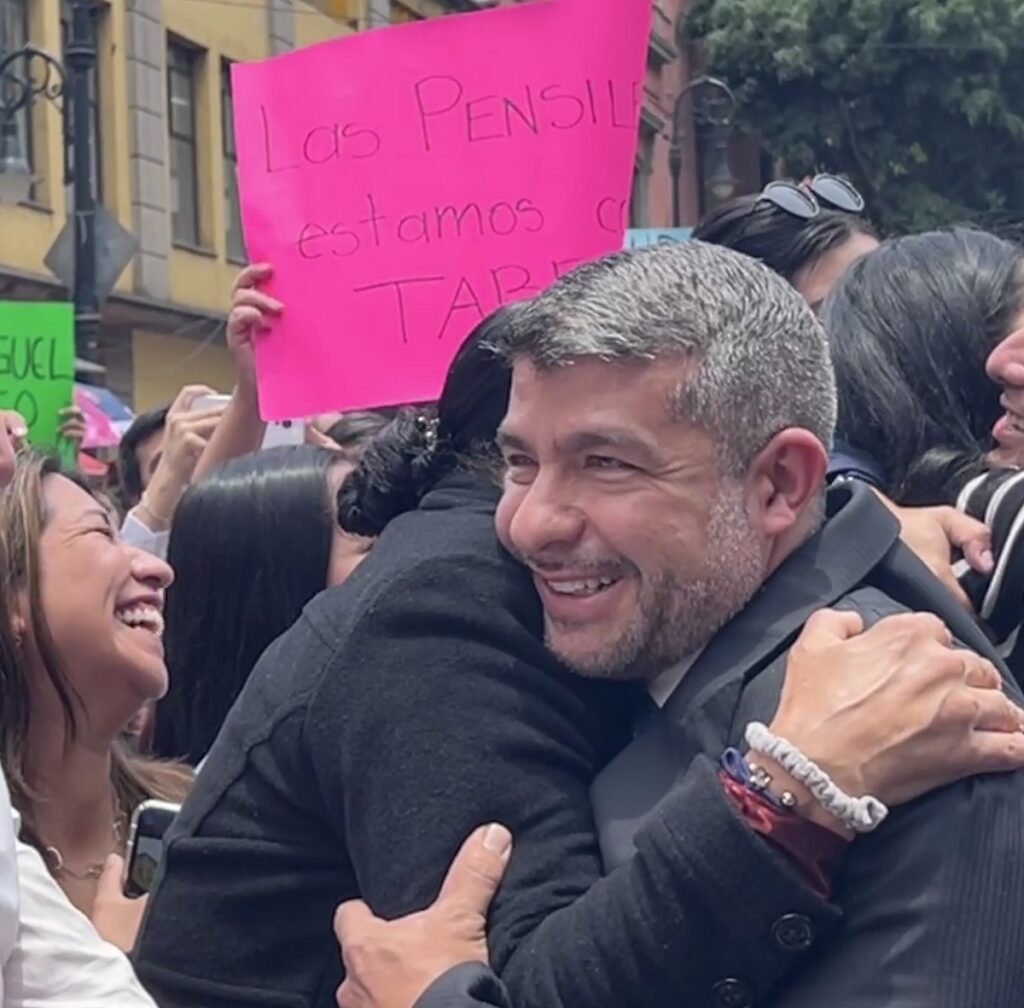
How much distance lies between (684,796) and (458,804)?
23 centimetres

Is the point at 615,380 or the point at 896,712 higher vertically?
the point at 615,380

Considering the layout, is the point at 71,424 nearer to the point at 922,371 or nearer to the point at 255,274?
the point at 255,274

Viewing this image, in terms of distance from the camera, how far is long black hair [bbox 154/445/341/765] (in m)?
3.66

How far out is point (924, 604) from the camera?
6.95 feet

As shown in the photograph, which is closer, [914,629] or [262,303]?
[914,629]

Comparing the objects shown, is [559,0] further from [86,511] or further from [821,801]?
[821,801]

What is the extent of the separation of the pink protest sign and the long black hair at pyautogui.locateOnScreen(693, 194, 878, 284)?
194 millimetres

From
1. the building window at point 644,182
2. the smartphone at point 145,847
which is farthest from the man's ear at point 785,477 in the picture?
the building window at point 644,182

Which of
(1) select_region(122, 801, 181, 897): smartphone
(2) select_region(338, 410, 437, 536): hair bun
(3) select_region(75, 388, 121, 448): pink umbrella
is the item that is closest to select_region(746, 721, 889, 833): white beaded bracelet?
(2) select_region(338, 410, 437, 536): hair bun

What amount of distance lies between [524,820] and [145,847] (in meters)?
0.99

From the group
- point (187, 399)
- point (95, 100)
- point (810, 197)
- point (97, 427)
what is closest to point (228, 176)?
point (95, 100)

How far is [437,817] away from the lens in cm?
203

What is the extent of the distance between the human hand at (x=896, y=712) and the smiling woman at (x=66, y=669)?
1566mm

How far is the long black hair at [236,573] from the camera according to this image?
3.66 meters
